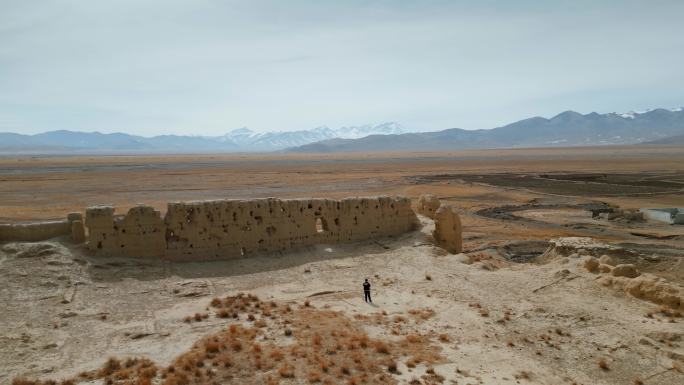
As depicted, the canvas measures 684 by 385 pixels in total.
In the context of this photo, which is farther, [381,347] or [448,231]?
[448,231]

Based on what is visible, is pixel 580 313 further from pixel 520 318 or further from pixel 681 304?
pixel 681 304

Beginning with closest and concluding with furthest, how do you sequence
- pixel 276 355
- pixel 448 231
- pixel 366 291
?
1. pixel 276 355
2. pixel 366 291
3. pixel 448 231

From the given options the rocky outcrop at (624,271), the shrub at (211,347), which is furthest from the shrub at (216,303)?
the rocky outcrop at (624,271)

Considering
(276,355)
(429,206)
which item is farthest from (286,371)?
(429,206)

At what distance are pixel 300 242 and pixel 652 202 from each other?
3387cm

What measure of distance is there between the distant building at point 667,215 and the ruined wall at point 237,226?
20.0 meters

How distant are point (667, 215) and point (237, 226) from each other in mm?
27089

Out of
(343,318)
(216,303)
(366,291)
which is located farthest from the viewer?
(366,291)

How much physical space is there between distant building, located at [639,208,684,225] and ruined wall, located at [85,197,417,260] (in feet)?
65.5

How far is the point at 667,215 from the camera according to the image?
30.8 m

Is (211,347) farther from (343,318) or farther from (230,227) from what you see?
(230,227)

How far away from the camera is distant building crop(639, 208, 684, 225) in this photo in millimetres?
30156

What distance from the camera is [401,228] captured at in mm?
20016

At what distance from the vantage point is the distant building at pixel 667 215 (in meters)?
30.2
